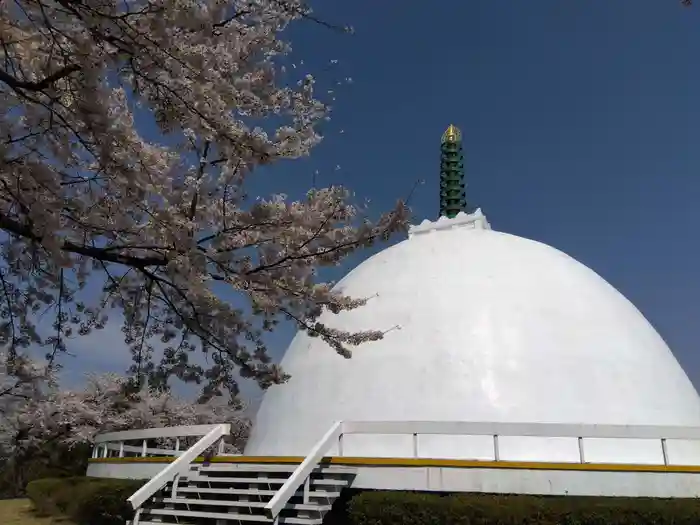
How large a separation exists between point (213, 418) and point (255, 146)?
82.7 feet

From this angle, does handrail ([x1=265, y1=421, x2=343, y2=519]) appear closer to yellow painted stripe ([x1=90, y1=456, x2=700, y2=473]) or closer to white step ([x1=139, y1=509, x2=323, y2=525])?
white step ([x1=139, y1=509, x2=323, y2=525])

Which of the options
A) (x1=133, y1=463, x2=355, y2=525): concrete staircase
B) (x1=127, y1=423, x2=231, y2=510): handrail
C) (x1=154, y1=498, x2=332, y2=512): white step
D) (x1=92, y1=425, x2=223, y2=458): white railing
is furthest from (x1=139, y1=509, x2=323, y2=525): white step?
(x1=92, y1=425, x2=223, y2=458): white railing

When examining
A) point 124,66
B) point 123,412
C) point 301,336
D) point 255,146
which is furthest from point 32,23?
point 123,412

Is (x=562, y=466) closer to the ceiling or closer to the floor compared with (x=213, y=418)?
closer to the floor

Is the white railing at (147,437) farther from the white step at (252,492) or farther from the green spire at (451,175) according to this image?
the green spire at (451,175)

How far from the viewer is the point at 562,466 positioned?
345 inches

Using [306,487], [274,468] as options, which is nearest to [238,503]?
[274,468]

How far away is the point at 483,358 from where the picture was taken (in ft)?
37.8

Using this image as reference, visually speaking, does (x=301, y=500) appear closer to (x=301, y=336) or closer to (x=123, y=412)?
(x=301, y=336)

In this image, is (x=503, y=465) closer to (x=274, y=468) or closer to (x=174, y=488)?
(x=274, y=468)

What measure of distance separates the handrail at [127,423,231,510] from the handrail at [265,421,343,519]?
2644 millimetres

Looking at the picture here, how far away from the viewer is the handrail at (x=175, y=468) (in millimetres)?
9734

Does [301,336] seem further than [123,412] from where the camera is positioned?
No

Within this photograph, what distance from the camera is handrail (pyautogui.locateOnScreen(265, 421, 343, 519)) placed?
805 centimetres
